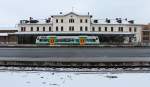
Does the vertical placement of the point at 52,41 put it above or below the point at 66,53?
above

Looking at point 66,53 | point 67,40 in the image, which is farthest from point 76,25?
point 66,53

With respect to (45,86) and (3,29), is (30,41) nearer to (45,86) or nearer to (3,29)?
(3,29)

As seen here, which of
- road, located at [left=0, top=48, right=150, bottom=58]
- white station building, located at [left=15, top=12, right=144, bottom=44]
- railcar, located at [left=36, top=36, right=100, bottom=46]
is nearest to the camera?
road, located at [left=0, top=48, right=150, bottom=58]

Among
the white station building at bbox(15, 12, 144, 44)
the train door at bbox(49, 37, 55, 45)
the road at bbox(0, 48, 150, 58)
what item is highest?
the white station building at bbox(15, 12, 144, 44)

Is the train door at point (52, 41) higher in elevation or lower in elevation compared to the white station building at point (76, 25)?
lower

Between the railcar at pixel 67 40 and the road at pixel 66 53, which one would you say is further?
the railcar at pixel 67 40

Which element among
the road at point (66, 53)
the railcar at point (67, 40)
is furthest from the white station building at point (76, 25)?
the road at point (66, 53)

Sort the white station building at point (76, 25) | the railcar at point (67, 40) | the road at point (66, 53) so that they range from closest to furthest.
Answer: the road at point (66, 53) < the railcar at point (67, 40) < the white station building at point (76, 25)

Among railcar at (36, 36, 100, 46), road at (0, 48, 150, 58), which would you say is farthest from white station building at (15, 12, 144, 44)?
road at (0, 48, 150, 58)

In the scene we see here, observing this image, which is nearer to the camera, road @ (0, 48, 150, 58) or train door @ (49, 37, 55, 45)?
road @ (0, 48, 150, 58)

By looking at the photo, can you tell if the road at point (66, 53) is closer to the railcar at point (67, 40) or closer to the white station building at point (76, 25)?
the railcar at point (67, 40)

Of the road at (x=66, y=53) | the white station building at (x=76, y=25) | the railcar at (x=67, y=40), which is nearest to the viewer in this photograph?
the road at (x=66, y=53)

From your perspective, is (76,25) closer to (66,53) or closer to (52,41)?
(52,41)

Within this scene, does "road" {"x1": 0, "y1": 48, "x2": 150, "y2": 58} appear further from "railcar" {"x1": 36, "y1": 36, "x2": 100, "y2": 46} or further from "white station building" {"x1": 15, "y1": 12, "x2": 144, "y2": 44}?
"white station building" {"x1": 15, "y1": 12, "x2": 144, "y2": 44}
